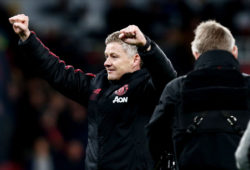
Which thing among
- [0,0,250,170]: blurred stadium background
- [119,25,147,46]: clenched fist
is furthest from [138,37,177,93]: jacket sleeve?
[0,0,250,170]: blurred stadium background

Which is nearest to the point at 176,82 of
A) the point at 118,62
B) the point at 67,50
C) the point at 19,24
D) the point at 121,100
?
the point at 121,100

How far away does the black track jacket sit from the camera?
418cm

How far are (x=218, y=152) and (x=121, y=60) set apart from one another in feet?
3.88

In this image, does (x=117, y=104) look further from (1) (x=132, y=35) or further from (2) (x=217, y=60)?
(2) (x=217, y=60)

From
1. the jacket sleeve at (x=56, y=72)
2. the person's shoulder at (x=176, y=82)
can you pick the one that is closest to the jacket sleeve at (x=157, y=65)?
the person's shoulder at (x=176, y=82)

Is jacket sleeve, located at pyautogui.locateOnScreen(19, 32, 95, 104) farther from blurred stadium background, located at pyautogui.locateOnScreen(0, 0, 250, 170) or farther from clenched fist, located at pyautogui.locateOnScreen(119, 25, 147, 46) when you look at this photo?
blurred stadium background, located at pyautogui.locateOnScreen(0, 0, 250, 170)

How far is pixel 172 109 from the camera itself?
3764 millimetres

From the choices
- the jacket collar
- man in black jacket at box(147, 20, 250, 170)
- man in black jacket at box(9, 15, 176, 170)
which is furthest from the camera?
man in black jacket at box(9, 15, 176, 170)

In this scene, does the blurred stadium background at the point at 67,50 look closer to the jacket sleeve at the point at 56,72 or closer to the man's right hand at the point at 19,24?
the jacket sleeve at the point at 56,72

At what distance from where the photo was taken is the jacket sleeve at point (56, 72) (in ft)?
14.7

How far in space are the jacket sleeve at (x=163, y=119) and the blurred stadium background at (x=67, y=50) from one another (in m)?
3.97

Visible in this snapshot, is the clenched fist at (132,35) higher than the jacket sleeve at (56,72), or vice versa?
the jacket sleeve at (56,72)

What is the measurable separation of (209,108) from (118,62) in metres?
1.00

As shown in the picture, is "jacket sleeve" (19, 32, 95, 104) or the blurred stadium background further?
the blurred stadium background
